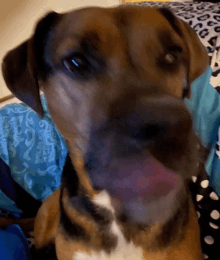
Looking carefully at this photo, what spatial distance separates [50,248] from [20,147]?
54 cm

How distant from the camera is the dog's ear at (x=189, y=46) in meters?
1.05

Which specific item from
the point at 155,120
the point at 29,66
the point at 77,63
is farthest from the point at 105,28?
the point at 155,120

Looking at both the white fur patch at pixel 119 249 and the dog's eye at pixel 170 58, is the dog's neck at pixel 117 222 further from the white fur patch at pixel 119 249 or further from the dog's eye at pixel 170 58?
the dog's eye at pixel 170 58

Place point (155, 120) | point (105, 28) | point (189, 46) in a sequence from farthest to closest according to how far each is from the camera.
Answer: point (189, 46), point (105, 28), point (155, 120)

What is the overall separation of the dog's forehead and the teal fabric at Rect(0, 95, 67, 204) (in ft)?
2.72

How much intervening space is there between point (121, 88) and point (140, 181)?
0.71 feet

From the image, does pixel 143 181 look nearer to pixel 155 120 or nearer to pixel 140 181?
pixel 140 181

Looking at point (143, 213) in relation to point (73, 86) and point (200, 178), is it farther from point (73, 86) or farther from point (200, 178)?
point (200, 178)

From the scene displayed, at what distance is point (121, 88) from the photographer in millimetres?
743

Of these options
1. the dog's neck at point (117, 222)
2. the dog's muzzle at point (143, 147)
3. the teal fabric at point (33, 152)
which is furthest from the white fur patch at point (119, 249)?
the teal fabric at point (33, 152)

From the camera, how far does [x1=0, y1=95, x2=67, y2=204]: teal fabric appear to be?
1.68 meters

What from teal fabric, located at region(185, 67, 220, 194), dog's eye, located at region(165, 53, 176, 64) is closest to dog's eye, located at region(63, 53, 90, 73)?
dog's eye, located at region(165, 53, 176, 64)

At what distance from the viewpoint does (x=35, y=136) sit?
5.71 ft

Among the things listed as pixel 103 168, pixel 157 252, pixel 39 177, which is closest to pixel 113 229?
pixel 157 252
